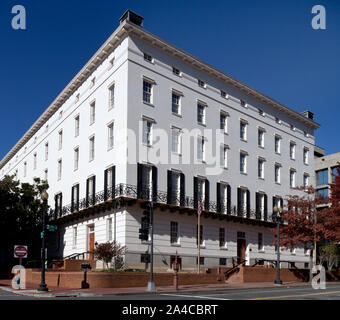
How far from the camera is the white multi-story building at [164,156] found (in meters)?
30.2

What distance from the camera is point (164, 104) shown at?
32656mm

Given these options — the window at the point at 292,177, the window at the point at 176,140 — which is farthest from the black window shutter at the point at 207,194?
the window at the point at 292,177

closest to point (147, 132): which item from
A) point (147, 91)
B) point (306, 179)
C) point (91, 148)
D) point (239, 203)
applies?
point (147, 91)

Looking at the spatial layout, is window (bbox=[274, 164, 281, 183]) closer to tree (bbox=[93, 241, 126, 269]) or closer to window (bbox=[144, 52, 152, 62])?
window (bbox=[144, 52, 152, 62])

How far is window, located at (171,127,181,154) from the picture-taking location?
32.8 meters

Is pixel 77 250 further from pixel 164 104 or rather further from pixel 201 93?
pixel 201 93

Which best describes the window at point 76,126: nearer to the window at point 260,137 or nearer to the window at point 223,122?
the window at point 223,122

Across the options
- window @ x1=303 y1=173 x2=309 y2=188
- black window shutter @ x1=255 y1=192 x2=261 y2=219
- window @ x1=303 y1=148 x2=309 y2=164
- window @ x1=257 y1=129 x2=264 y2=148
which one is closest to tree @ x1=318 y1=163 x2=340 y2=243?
black window shutter @ x1=255 y1=192 x2=261 y2=219

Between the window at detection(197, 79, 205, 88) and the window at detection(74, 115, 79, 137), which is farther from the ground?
the window at detection(197, 79, 205, 88)

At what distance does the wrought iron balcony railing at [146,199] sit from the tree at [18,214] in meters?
2.24

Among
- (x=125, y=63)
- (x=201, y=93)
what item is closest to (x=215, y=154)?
(x=201, y=93)

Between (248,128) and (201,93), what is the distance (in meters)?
7.00

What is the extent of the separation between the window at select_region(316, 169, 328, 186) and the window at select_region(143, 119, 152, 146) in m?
35.4

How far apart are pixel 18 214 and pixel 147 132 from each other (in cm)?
1366
